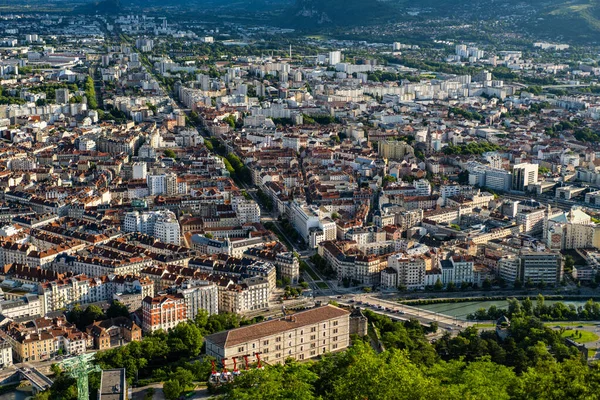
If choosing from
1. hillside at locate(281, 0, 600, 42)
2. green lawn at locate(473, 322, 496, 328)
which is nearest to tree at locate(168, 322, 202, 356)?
green lawn at locate(473, 322, 496, 328)

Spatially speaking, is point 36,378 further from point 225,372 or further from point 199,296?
point 199,296

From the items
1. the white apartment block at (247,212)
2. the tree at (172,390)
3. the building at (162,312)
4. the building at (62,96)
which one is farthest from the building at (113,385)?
the building at (62,96)

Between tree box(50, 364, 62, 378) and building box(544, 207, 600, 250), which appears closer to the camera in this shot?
tree box(50, 364, 62, 378)

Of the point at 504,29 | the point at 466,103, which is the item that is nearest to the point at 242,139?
the point at 466,103

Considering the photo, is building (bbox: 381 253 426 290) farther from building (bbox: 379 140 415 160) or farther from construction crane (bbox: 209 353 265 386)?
building (bbox: 379 140 415 160)

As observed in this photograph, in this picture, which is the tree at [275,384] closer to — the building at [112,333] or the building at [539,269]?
the building at [112,333]

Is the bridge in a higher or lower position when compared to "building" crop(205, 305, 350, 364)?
lower

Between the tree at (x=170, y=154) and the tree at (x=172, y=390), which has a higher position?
the tree at (x=170, y=154)
